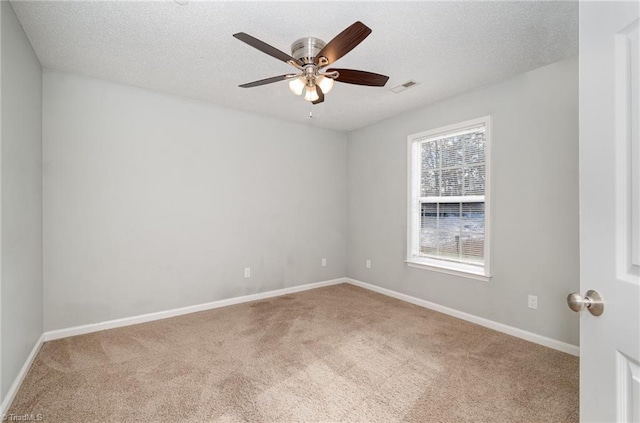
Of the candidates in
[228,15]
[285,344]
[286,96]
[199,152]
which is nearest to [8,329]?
[285,344]

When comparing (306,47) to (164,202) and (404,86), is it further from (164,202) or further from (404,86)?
(164,202)

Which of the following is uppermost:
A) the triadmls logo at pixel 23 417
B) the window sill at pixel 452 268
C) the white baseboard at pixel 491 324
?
the window sill at pixel 452 268

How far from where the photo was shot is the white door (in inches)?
29.5

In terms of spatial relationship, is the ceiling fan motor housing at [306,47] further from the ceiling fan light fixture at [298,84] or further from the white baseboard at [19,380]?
the white baseboard at [19,380]

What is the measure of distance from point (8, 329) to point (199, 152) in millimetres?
2274

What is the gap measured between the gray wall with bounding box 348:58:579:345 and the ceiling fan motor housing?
1.94 metres

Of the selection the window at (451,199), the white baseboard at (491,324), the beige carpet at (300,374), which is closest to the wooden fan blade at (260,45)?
the beige carpet at (300,374)

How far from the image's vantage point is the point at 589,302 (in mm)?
851

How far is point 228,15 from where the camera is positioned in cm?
200

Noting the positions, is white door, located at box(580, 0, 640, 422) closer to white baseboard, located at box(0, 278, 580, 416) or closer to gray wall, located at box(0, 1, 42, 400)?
white baseboard, located at box(0, 278, 580, 416)

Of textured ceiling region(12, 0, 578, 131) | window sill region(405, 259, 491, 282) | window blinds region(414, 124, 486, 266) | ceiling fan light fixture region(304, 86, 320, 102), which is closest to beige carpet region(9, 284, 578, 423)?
window sill region(405, 259, 491, 282)

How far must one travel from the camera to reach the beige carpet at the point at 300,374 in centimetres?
180

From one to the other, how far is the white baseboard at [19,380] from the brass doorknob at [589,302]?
291cm

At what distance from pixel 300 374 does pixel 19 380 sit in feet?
6.33
